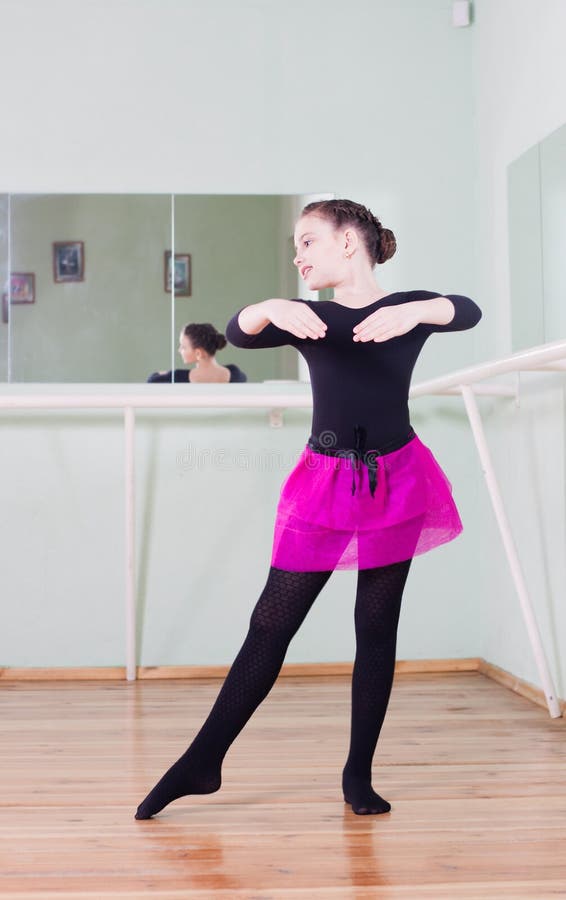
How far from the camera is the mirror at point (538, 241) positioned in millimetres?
2408

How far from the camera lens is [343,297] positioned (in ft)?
5.34

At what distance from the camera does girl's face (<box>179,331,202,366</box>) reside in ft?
9.82

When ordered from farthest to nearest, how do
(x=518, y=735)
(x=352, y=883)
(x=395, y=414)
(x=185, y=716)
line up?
(x=185, y=716) → (x=518, y=735) → (x=395, y=414) → (x=352, y=883)

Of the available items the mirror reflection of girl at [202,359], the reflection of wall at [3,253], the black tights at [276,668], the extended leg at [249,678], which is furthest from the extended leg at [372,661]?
the reflection of wall at [3,253]

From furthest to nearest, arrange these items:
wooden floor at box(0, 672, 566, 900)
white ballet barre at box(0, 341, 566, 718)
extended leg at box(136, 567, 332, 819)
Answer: white ballet barre at box(0, 341, 566, 718) → extended leg at box(136, 567, 332, 819) → wooden floor at box(0, 672, 566, 900)

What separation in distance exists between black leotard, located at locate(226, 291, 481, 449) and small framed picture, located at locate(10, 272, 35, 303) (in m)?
1.57

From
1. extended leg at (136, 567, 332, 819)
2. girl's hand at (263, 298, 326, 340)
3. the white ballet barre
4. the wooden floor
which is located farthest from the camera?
the white ballet barre

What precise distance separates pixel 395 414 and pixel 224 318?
146 centimetres

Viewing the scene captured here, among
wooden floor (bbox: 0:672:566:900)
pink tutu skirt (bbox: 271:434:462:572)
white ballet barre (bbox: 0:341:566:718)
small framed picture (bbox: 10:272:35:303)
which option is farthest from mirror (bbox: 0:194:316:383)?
pink tutu skirt (bbox: 271:434:462:572)

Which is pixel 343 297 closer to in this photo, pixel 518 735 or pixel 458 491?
pixel 518 735

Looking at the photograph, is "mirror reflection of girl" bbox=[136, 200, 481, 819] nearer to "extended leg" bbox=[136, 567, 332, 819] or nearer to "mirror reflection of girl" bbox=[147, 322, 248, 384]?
"extended leg" bbox=[136, 567, 332, 819]

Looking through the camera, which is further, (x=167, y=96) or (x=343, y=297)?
(x=167, y=96)

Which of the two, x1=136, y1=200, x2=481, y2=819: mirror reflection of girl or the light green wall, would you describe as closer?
x1=136, y1=200, x2=481, y2=819: mirror reflection of girl

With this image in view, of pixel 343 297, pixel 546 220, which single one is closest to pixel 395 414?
pixel 343 297
